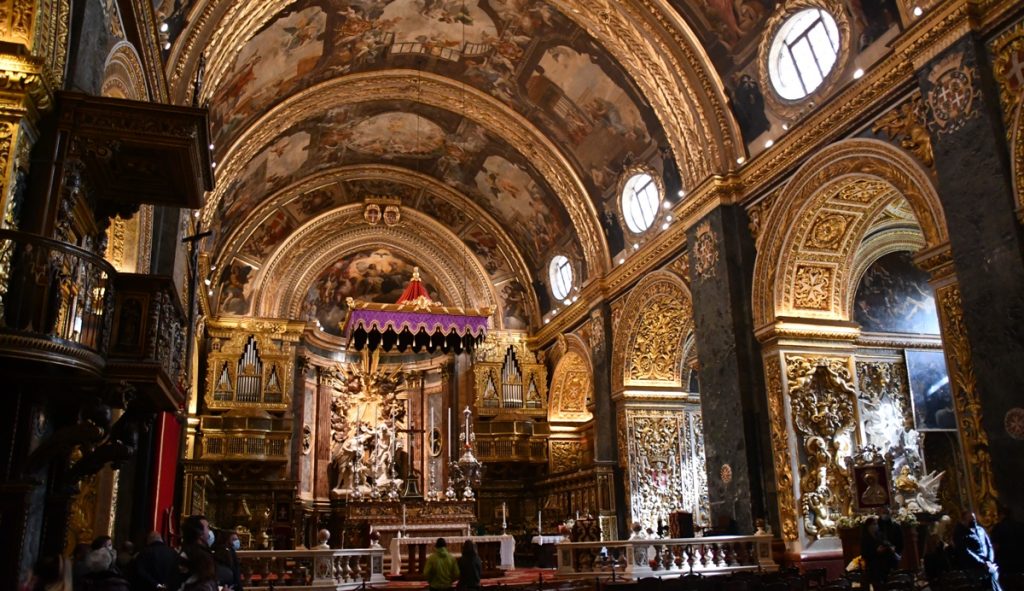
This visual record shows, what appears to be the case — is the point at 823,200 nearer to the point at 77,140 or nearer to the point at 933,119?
the point at 933,119

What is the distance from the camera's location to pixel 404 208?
73.7ft

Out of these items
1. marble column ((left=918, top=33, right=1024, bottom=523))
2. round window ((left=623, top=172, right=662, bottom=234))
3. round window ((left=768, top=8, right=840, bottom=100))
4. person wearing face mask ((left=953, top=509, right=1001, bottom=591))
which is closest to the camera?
person wearing face mask ((left=953, top=509, right=1001, bottom=591))

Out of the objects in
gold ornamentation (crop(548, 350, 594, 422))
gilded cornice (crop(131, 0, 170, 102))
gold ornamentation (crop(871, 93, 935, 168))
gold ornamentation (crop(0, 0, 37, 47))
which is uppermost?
gilded cornice (crop(131, 0, 170, 102))

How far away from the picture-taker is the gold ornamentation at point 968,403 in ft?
28.3

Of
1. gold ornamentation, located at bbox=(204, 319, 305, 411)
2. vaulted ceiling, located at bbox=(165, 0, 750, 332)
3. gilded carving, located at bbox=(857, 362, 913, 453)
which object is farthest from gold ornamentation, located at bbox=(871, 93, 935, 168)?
gold ornamentation, located at bbox=(204, 319, 305, 411)

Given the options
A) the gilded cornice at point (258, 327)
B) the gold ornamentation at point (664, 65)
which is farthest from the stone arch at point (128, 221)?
the gilded cornice at point (258, 327)

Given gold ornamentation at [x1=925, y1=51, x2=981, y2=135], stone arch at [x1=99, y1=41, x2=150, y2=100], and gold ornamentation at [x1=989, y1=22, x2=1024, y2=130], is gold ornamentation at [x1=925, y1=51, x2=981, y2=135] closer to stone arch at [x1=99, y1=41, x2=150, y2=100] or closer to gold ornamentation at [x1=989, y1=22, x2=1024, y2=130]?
gold ornamentation at [x1=989, y1=22, x2=1024, y2=130]

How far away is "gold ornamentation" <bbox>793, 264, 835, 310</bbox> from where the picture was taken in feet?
41.7

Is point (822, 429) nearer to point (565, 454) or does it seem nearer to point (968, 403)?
point (968, 403)

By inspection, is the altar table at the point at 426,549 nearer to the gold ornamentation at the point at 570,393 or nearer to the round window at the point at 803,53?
the gold ornamentation at the point at 570,393

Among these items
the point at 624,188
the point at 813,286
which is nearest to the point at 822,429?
the point at 813,286

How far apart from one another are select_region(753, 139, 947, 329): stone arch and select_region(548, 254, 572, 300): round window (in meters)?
7.98

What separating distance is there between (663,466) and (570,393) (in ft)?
15.6

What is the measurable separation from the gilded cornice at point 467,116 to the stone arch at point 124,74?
23.1 feet
